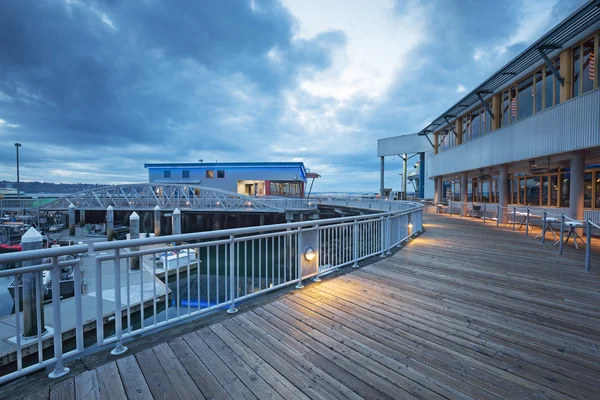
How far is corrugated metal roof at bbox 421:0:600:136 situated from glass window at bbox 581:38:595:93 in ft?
2.20

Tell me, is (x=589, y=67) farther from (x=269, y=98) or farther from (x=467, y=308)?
(x=269, y=98)

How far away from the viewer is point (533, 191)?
14.9 m

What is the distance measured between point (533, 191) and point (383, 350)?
18021 millimetres

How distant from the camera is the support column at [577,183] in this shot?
1006 cm

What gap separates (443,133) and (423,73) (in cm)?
706

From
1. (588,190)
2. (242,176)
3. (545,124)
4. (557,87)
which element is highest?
(557,87)

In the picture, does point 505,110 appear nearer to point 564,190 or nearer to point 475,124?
point 475,124

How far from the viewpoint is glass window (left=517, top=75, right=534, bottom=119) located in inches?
495

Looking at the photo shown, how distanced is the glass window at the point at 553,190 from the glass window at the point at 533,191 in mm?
910

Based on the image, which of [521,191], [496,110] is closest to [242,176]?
[496,110]

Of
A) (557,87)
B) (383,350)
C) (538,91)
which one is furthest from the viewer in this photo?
(538,91)

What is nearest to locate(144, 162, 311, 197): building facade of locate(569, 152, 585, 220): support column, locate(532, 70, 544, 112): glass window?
locate(532, 70, 544, 112): glass window

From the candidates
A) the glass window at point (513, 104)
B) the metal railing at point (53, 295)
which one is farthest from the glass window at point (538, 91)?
the metal railing at point (53, 295)

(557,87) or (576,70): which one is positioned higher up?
(576,70)
